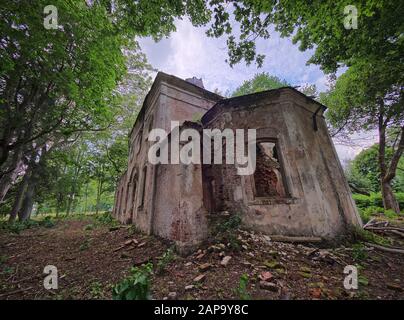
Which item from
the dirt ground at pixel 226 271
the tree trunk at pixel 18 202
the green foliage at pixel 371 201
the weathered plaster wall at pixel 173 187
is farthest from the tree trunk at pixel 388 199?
the tree trunk at pixel 18 202

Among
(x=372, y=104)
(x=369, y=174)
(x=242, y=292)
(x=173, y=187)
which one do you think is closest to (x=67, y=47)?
(x=173, y=187)

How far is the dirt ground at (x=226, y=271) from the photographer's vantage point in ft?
11.0

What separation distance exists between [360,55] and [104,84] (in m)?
9.72

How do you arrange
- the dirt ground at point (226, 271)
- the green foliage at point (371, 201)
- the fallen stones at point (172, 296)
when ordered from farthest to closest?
1. the green foliage at point (371, 201)
2. the dirt ground at point (226, 271)
3. the fallen stones at point (172, 296)

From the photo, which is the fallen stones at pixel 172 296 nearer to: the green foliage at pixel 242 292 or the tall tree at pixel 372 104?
the green foliage at pixel 242 292

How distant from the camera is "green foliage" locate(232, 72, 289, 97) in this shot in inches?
770

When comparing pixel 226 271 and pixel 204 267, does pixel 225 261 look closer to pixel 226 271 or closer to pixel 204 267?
pixel 226 271

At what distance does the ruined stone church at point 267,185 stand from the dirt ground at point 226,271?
64 centimetres

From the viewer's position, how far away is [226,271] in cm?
399

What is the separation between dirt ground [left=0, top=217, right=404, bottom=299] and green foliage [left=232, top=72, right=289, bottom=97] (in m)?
18.1

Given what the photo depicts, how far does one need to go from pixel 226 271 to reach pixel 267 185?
450 centimetres

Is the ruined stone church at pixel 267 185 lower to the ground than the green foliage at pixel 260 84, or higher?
lower

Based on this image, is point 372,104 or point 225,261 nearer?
point 225,261

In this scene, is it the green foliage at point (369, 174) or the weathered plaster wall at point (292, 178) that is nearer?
the weathered plaster wall at point (292, 178)
